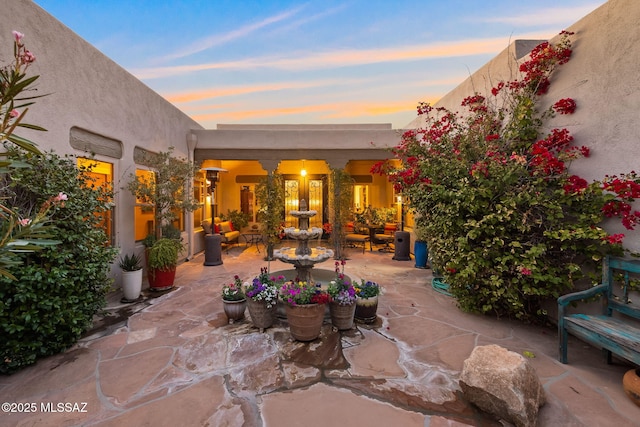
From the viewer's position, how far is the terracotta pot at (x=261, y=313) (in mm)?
3680

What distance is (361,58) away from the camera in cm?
778

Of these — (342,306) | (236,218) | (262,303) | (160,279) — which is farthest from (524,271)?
(236,218)

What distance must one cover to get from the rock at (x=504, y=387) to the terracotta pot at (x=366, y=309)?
1.65 meters

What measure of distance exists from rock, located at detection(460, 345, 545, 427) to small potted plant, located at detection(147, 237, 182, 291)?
5295 mm

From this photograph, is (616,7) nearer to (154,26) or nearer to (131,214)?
(131,214)

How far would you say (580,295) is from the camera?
3033mm

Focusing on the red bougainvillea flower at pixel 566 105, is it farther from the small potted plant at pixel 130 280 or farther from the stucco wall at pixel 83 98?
the small potted plant at pixel 130 280

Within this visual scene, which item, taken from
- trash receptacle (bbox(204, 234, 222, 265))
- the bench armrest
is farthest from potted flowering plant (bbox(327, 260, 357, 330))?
trash receptacle (bbox(204, 234, 222, 265))

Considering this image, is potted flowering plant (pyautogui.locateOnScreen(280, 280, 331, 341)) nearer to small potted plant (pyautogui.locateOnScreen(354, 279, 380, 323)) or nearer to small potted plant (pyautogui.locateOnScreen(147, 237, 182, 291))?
small potted plant (pyautogui.locateOnScreen(354, 279, 380, 323))

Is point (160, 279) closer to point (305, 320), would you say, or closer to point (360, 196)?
point (305, 320)

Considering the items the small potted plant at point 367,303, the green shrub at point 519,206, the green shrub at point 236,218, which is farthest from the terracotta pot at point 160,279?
the green shrub at point 236,218

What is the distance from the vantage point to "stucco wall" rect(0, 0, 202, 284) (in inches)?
142

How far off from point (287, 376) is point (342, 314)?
3.91 feet

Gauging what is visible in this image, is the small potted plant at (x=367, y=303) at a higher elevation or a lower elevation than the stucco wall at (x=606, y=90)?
lower
